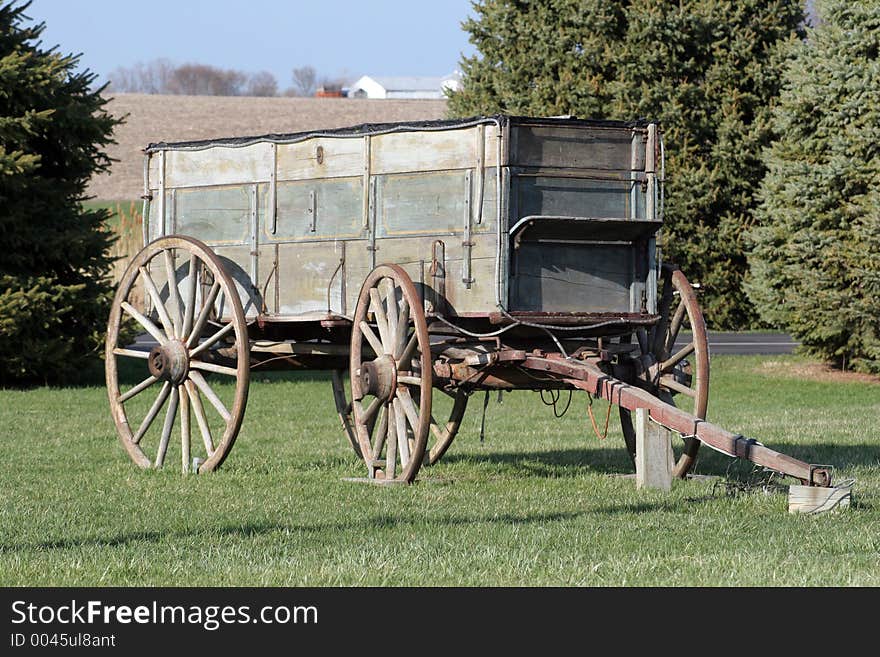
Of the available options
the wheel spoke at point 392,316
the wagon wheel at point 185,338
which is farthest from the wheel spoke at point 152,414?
the wheel spoke at point 392,316

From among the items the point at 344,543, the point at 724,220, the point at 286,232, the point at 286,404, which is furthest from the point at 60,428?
the point at 724,220

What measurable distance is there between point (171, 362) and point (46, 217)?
33.4 ft

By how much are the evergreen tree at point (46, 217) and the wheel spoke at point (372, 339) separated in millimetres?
10103

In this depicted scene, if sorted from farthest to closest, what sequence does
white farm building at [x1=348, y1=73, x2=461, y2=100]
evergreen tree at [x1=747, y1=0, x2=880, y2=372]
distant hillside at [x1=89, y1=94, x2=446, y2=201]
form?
white farm building at [x1=348, y1=73, x2=461, y2=100]
distant hillside at [x1=89, y1=94, x2=446, y2=201]
evergreen tree at [x1=747, y1=0, x2=880, y2=372]

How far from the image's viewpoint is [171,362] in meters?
10.5

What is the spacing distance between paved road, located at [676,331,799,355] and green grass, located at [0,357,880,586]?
490 inches

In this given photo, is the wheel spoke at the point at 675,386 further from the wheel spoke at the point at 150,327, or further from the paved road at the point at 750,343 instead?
the paved road at the point at 750,343

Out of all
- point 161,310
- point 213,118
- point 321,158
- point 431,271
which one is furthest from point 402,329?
point 213,118

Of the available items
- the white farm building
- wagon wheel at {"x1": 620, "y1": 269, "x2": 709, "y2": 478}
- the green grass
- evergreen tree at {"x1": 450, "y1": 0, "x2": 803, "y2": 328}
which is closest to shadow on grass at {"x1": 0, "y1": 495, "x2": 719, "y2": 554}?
the green grass

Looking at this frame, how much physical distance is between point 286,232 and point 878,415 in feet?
26.7

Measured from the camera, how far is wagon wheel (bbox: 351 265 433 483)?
9.38m

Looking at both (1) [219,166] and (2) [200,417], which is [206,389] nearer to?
(2) [200,417]

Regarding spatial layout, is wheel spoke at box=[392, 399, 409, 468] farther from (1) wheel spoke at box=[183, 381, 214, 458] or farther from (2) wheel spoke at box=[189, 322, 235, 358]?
(1) wheel spoke at box=[183, 381, 214, 458]
